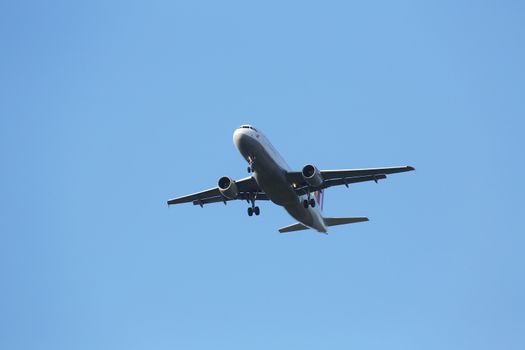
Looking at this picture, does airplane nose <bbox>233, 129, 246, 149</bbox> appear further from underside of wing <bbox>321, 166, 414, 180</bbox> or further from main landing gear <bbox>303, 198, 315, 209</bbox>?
main landing gear <bbox>303, 198, 315, 209</bbox>

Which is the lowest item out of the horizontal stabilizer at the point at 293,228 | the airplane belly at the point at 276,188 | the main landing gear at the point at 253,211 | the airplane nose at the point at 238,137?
the airplane belly at the point at 276,188

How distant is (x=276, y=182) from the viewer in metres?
55.2

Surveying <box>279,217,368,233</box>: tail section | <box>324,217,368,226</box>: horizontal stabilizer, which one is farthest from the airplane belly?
<box>324,217,368,226</box>: horizontal stabilizer

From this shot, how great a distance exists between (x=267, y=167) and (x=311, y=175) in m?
3.04

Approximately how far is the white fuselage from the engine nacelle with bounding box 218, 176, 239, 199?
238 cm

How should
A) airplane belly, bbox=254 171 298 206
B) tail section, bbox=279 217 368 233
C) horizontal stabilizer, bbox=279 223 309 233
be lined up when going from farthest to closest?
horizontal stabilizer, bbox=279 223 309 233
tail section, bbox=279 217 368 233
airplane belly, bbox=254 171 298 206

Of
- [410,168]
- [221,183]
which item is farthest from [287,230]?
[410,168]

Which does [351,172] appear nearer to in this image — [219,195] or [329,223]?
[329,223]

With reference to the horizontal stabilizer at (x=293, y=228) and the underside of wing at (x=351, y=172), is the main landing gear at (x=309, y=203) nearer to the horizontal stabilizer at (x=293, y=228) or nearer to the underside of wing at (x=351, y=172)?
the underside of wing at (x=351, y=172)

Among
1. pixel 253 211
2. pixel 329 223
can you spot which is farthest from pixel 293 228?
pixel 253 211

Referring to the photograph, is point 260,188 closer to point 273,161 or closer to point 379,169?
point 273,161

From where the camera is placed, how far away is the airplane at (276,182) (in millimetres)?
53969

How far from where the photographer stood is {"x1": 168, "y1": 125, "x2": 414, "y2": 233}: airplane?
54.0 meters

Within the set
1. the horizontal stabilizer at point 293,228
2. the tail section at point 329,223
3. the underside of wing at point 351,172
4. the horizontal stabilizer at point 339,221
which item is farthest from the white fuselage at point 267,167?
the horizontal stabilizer at point 339,221
